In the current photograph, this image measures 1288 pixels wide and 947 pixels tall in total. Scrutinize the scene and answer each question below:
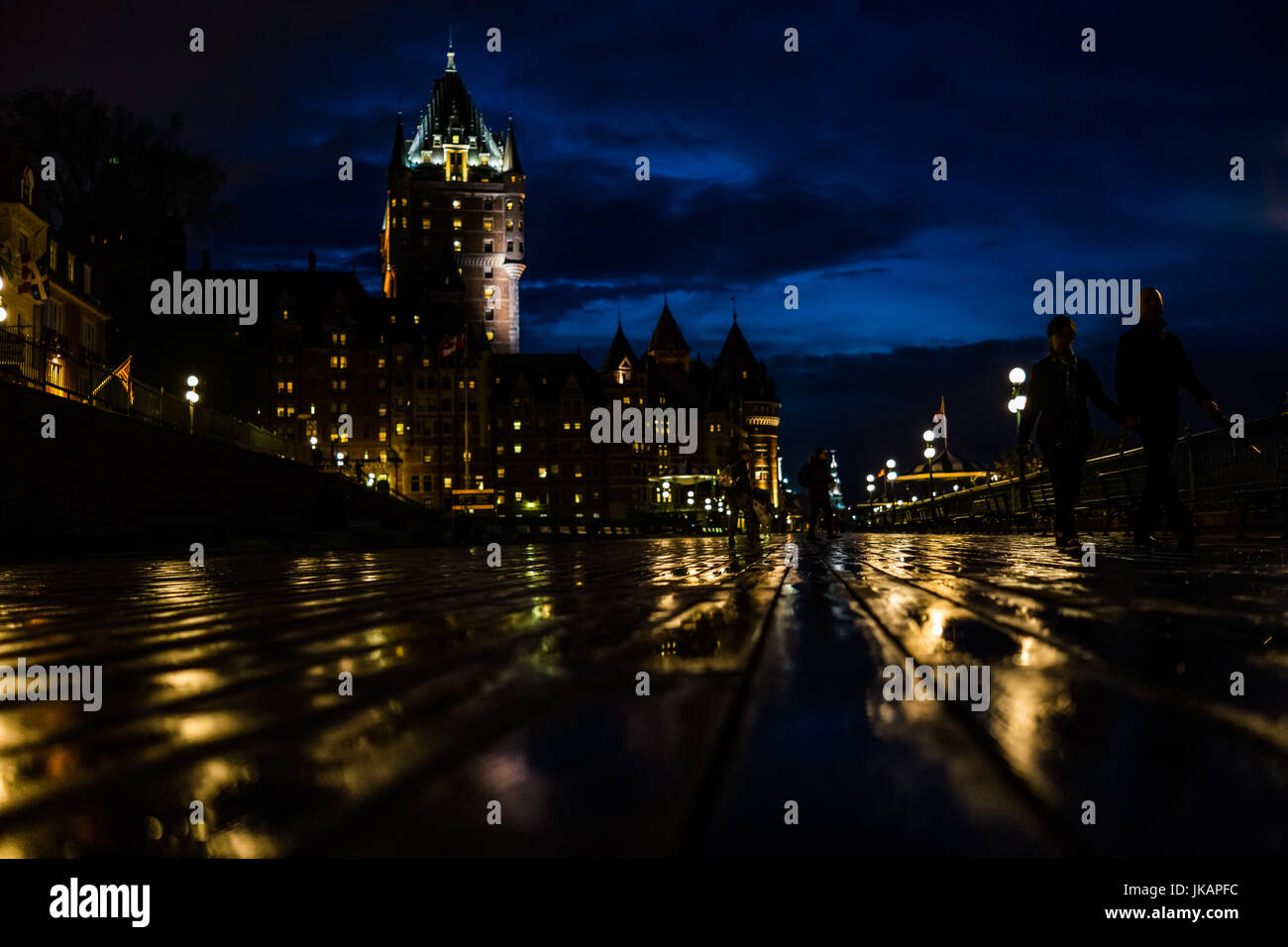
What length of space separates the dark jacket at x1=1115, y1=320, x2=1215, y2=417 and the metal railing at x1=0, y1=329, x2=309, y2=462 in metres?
15.4

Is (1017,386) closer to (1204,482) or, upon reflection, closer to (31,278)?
(1204,482)

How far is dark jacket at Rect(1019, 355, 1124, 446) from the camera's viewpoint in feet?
33.0

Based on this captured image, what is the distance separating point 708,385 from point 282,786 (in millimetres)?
161216

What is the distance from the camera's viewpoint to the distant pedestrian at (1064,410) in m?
10.0

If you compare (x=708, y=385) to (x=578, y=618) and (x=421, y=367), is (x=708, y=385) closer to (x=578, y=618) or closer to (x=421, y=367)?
(x=421, y=367)

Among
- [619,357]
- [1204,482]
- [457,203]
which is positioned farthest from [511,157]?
[1204,482]

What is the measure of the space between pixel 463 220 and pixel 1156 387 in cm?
14098

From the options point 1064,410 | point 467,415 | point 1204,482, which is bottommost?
point 1204,482

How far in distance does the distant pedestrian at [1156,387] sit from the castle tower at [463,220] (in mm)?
129687

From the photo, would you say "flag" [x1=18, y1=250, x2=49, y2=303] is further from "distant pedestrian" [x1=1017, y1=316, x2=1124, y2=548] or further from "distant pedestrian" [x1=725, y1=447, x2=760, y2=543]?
"distant pedestrian" [x1=1017, y1=316, x2=1124, y2=548]

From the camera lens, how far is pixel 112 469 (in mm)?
19406

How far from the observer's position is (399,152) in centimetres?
14538

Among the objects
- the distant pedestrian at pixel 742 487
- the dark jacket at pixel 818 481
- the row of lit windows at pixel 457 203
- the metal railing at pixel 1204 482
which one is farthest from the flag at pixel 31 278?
the row of lit windows at pixel 457 203

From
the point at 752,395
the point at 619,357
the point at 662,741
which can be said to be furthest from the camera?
the point at 752,395
